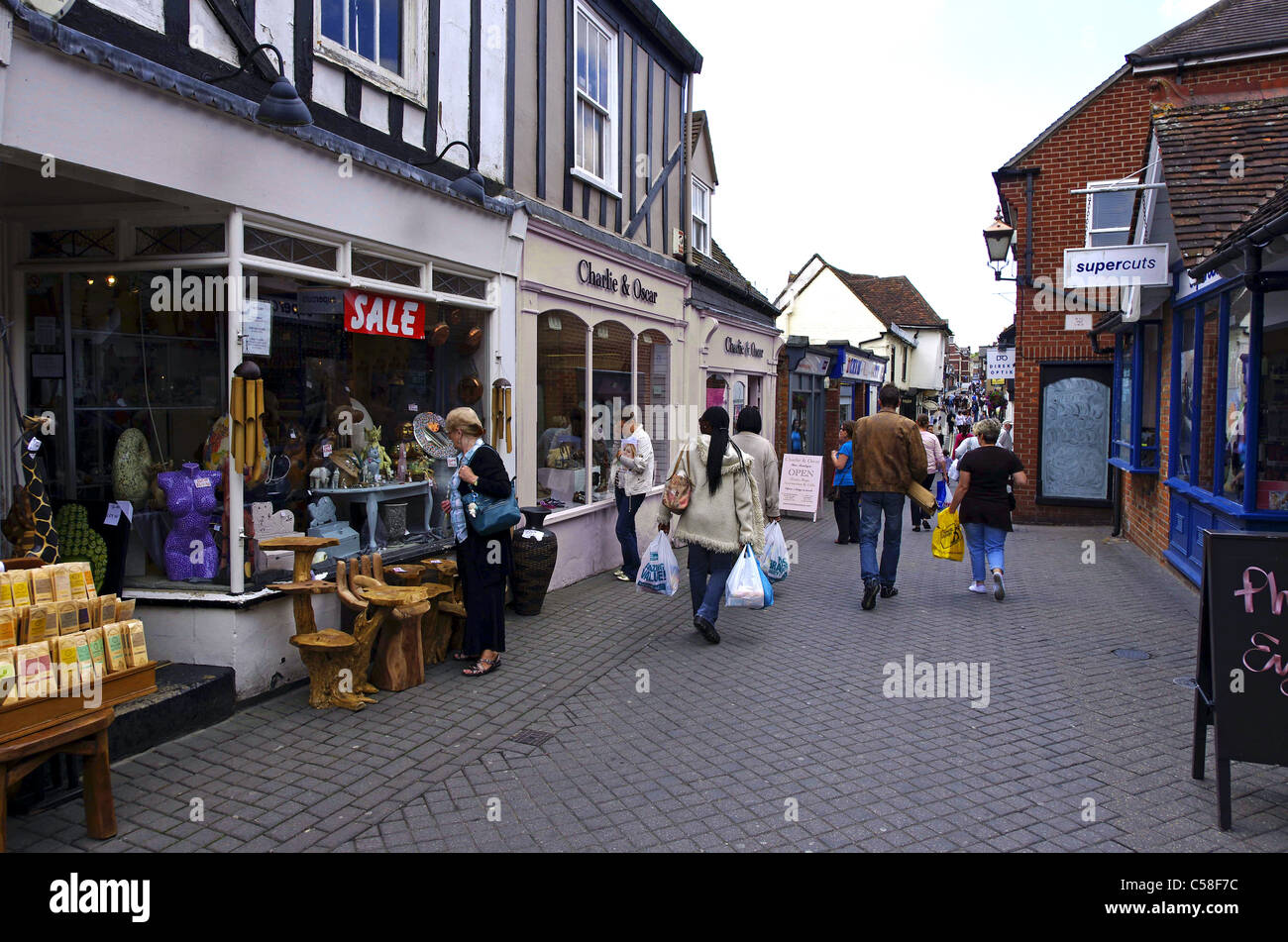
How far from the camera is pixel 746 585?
6.84m

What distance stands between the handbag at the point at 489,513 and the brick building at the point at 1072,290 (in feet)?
37.1

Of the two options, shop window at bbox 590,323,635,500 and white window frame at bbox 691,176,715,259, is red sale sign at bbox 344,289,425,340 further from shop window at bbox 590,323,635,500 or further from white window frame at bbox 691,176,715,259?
white window frame at bbox 691,176,715,259

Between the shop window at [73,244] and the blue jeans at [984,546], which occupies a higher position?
the shop window at [73,244]

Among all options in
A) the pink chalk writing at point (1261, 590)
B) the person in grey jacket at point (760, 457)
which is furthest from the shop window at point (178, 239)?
the pink chalk writing at point (1261, 590)

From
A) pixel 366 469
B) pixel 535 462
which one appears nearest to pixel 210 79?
pixel 366 469

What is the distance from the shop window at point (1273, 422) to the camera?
7344 millimetres

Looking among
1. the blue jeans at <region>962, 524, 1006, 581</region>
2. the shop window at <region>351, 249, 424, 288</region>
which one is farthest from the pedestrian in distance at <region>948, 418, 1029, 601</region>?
the shop window at <region>351, 249, 424, 288</region>

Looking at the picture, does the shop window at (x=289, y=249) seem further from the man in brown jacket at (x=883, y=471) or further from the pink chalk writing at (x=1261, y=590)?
the pink chalk writing at (x=1261, y=590)

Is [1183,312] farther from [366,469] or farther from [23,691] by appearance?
[23,691]

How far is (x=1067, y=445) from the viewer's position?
1542 centimetres

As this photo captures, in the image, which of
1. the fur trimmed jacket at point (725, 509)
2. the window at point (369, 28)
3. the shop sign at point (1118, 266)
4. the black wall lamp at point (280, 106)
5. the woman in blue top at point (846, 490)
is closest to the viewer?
the black wall lamp at point (280, 106)

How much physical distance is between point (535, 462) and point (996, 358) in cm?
1489

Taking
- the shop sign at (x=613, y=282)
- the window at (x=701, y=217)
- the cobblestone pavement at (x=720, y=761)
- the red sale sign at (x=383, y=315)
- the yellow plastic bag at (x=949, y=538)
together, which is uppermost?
the window at (x=701, y=217)

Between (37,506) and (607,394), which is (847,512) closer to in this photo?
(607,394)
